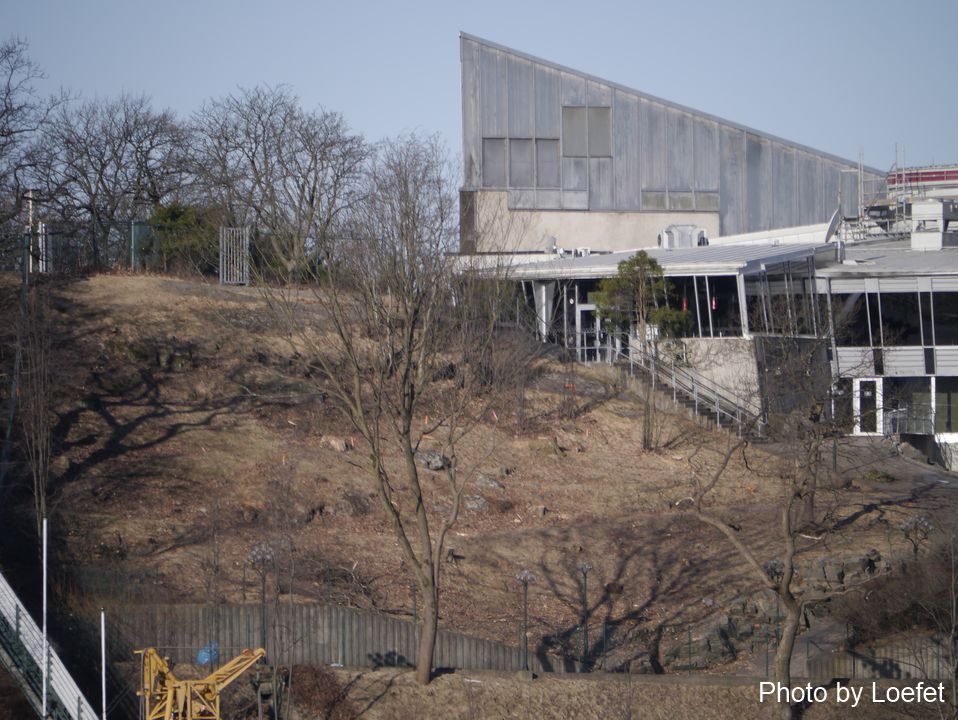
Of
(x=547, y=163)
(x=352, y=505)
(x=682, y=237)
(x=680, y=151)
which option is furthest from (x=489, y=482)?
(x=680, y=151)

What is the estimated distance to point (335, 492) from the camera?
23.0 m

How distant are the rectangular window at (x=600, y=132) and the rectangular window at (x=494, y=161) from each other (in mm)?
3864

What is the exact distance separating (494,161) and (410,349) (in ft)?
103

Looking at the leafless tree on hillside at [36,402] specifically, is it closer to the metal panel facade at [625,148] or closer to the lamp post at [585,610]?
the lamp post at [585,610]

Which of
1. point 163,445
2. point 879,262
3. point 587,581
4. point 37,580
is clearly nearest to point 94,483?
point 163,445

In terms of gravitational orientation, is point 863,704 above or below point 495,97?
below

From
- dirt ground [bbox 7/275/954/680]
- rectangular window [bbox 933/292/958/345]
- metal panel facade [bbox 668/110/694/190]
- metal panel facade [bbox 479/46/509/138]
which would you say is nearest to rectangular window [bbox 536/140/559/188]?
metal panel facade [bbox 479/46/509/138]

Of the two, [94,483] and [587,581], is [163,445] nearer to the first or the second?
[94,483]

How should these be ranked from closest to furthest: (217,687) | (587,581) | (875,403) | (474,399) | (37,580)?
(217,687)
(37,580)
(587,581)
(474,399)
(875,403)

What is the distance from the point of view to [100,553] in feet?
61.8

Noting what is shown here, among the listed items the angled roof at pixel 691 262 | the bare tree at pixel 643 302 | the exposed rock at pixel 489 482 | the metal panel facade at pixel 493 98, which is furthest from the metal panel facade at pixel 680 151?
the exposed rock at pixel 489 482

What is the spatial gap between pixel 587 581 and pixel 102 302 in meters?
16.5

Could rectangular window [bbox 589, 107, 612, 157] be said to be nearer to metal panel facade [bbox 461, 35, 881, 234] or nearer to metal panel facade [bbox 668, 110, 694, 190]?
metal panel facade [bbox 461, 35, 881, 234]

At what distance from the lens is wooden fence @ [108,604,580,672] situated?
16.3 m
